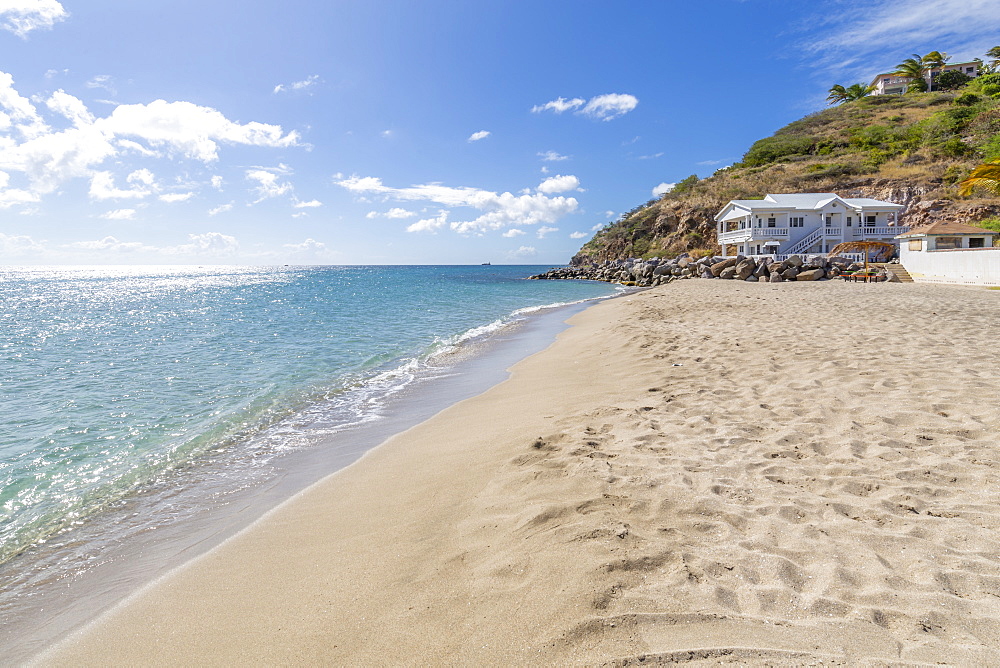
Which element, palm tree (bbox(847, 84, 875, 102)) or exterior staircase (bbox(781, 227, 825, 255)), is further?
palm tree (bbox(847, 84, 875, 102))

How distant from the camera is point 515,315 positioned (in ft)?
83.5

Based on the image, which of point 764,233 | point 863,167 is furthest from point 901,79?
point 764,233

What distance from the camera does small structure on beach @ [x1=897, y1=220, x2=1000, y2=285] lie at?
2093 centimetres

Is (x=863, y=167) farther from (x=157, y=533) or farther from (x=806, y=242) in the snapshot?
(x=157, y=533)

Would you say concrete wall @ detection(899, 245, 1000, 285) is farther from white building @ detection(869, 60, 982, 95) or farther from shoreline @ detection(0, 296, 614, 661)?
white building @ detection(869, 60, 982, 95)

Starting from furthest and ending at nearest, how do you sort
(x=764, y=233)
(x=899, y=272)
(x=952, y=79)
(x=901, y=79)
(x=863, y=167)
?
(x=901, y=79) < (x=952, y=79) < (x=863, y=167) < (x=764, y=233) < (x=899, y=272)

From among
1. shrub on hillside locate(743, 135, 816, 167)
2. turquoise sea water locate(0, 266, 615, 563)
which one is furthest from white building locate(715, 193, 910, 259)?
turquoise sea water locate(0, 266, 615, 563)

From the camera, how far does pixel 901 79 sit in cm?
8812

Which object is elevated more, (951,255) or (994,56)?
(994,56)

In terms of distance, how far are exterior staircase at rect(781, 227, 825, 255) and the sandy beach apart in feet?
137

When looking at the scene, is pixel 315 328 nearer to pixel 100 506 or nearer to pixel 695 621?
pixel 100 506

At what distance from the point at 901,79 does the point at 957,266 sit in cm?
9480

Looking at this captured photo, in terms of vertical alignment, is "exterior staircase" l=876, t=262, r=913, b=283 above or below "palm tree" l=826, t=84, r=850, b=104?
below

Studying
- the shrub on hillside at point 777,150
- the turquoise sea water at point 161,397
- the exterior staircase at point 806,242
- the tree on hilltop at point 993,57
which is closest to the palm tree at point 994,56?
the tree on hilltop at point 993,57
